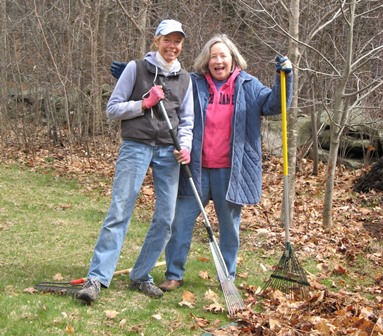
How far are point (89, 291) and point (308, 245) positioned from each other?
3550mm

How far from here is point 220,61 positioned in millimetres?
5004

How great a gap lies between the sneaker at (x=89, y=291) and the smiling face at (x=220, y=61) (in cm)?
200

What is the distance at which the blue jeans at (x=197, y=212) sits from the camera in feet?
16.8

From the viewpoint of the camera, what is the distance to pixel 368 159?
503 inches

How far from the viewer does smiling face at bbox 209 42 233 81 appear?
5020 mm

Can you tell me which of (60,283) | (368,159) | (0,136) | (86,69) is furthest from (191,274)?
(0,136)

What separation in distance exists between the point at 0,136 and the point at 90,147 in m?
2.81

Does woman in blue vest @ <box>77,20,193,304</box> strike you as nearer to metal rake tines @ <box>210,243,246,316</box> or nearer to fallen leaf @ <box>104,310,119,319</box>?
fallen leaf @ <box>104,310,119,319</box>

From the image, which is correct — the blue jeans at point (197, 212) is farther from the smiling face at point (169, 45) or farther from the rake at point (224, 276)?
the smiling face at point (169, 45)

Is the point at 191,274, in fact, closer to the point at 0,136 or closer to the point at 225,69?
the point at 225,69

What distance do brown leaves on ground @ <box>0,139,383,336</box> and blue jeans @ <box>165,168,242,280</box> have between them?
36 cm

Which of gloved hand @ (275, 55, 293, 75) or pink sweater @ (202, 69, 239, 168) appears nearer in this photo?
gloved hand @ (275, 55, 293, 75)

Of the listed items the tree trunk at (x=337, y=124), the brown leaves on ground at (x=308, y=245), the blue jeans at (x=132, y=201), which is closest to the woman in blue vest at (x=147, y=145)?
the blue jeans at (x=132, y=201)

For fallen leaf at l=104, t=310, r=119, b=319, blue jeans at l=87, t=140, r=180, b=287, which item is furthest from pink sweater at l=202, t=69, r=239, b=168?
fallen leaf at l=104, t=310, r=119, b=319
